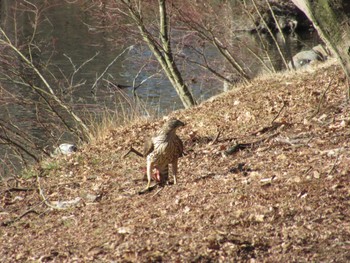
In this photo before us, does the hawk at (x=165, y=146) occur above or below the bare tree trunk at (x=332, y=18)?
below

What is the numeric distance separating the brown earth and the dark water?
3.90 meters

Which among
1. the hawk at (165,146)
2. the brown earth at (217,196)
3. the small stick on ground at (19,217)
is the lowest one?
the small stick on ground at (19,217)

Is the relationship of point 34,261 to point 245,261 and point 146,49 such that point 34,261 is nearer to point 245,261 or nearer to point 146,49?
point 245,261

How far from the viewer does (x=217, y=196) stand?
598cm

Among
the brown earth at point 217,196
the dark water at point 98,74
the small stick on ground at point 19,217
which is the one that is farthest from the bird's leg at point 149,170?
the dark water at point 98,74

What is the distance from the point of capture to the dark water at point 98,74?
16656mm

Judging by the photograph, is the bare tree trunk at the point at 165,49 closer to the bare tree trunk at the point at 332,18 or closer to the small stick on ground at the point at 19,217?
the small stick on ground at the point at 19,217

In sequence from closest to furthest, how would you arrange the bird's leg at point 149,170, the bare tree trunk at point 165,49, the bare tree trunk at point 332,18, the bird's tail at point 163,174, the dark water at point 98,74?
1. the bare tree trunk at point 332,18
2. the bird's leg at point 149,170
3. the bird's tail at point 163,174
4. the bare tree trunk at point 165,49
5. the dark water at point 98,74

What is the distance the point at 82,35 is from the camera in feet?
92.4

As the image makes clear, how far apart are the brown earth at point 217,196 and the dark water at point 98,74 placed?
390 centimetres

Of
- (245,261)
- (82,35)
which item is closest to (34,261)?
(245,261)

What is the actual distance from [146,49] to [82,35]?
7.36m

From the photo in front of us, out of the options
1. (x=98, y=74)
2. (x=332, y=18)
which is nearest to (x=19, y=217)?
(x=332, y=18)

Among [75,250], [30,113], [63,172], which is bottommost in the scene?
[30,113]
